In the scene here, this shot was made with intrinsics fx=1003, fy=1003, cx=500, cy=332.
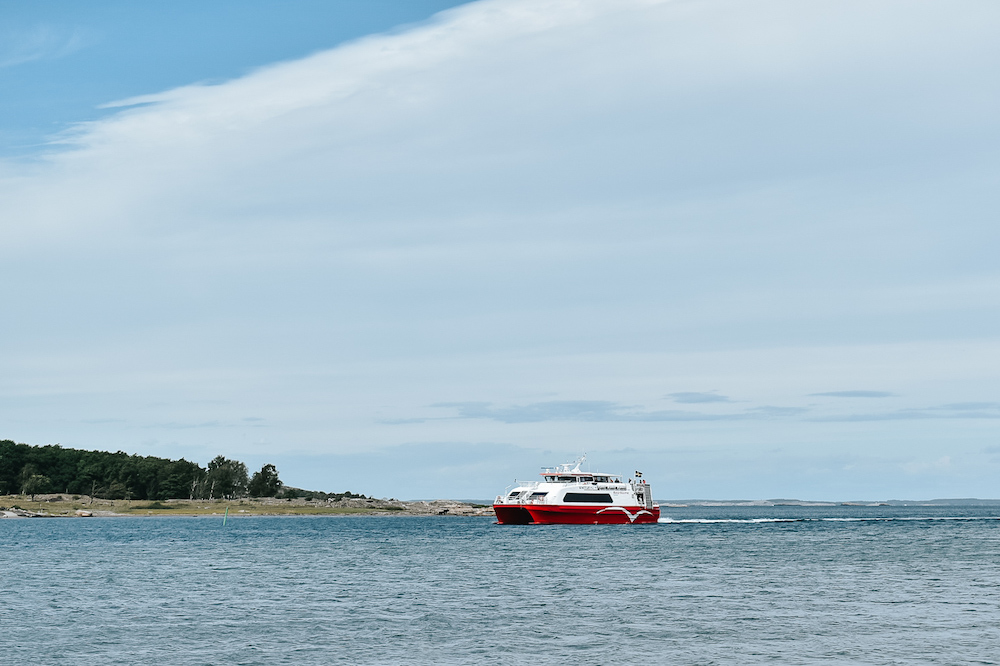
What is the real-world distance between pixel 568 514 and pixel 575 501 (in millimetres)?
2151

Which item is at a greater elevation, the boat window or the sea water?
the boat window

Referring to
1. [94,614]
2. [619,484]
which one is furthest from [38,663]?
[619,484]

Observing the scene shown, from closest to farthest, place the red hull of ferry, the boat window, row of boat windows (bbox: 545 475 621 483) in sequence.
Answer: the red hull of ferry → the boat window → row of boat windows (bbox: 545 475 621 483)

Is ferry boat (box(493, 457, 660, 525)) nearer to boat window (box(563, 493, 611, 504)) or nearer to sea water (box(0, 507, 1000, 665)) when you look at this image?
boat window (box(563, 493, 611, 504))

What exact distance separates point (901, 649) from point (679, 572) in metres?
36.1

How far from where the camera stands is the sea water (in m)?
41.4

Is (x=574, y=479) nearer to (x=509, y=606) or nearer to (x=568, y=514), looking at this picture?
(x=568, y=514)

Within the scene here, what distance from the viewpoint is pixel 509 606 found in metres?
56.4

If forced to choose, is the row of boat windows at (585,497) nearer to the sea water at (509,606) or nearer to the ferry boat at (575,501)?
the ferry boat at (575,501)

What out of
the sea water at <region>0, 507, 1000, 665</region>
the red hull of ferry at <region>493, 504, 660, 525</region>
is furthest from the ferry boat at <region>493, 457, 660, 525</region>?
the sea water at <region>0, 507, 1000, 665</region>

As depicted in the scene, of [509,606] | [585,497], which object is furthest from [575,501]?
[509,606]

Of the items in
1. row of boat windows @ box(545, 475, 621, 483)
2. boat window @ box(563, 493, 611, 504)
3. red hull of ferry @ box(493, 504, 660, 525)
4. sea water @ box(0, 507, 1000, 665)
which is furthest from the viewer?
row of boat windows @ box(545, 475, 621, 483)

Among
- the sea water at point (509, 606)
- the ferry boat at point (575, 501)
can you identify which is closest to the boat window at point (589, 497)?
the ferry boat at point (575, 501)

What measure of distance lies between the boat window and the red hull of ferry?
2.92 feet
